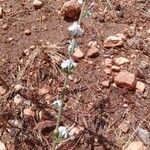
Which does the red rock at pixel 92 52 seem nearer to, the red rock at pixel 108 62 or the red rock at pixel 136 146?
the red rock at pixel 108 62

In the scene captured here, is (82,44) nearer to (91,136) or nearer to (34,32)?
(34,32)

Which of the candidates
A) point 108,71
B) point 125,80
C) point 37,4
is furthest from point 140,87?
point 37,4

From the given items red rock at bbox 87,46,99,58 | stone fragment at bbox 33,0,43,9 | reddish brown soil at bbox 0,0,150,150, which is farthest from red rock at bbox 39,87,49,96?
stone fragment at bbox 33,0,43,9

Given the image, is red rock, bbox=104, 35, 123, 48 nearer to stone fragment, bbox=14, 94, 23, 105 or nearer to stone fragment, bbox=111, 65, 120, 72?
stone fragment, bbox=111, 65, 120, 72

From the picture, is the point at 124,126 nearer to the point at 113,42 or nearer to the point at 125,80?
the point at 125,80

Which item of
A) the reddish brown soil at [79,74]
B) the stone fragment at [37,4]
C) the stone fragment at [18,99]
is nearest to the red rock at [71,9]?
the reddish brown soil at [79,74]
